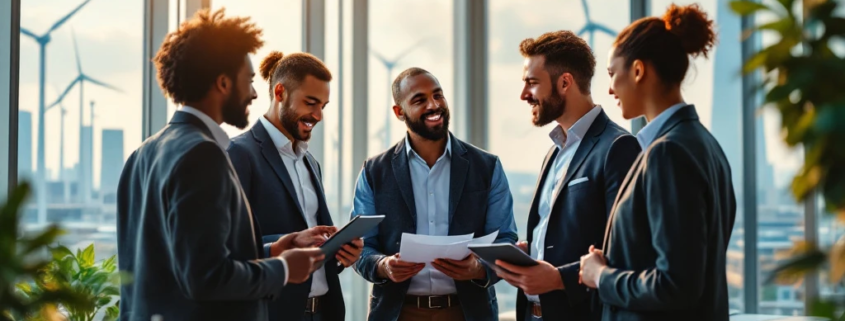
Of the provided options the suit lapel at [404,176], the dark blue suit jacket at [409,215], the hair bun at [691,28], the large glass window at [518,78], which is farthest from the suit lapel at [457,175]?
the large glass window at [518,78]

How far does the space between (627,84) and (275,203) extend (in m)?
1.30

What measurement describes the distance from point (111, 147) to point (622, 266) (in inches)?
83.5

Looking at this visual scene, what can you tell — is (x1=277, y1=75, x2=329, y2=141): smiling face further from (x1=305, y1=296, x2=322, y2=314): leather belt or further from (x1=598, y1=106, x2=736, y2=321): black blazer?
(x1=598, y1=106, x2=736, y2=321): black blazer

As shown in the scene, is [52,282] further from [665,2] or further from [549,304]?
[665,2]

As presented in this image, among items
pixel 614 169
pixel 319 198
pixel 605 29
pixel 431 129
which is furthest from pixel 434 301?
pixel 605 29

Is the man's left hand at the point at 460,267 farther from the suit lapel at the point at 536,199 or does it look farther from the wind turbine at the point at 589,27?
the wind turbine at the point at 589,27

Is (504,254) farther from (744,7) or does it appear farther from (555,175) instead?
(744,7)

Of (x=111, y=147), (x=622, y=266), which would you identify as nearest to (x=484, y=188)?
(x=622, y=266)

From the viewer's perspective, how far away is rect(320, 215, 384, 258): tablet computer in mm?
2447

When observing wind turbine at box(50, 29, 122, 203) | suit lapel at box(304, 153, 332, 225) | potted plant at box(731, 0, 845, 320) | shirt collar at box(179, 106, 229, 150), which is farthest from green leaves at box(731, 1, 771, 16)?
wind turbine at box(50, 29, 122, 203)

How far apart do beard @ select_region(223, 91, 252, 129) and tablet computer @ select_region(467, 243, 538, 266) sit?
2.66 ft

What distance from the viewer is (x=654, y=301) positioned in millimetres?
1969

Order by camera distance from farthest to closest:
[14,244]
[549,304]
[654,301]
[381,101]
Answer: [381,101] < [549,304] < [654,301] < [14,244]

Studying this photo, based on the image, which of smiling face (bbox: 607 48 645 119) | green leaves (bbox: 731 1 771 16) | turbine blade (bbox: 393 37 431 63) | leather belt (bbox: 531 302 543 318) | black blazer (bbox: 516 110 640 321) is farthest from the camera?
turbine blade (bbox: 393 37 431 63)
